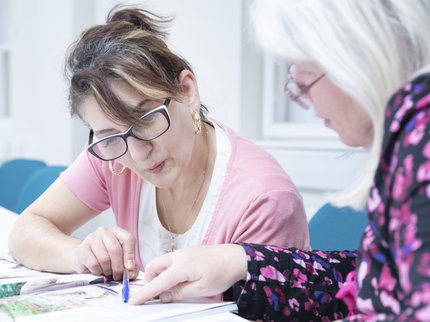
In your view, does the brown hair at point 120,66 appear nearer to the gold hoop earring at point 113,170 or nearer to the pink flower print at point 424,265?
the gold hoop earring at point 113,170

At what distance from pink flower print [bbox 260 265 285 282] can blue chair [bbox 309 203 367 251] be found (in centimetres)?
36

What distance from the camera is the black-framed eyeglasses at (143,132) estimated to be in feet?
3.52

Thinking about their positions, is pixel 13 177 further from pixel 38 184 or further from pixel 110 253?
pixel 110 253

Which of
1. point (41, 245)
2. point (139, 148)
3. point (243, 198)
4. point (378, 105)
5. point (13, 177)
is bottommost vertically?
point (13, 177)

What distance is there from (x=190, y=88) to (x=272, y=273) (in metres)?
0.52

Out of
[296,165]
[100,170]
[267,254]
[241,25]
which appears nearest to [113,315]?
[267,254]

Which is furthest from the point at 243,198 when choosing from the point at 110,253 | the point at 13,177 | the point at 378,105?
the point at 13,177

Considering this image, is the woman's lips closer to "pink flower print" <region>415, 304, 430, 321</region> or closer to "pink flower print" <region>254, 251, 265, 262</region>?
"pink flower print" <region>254, 251, 265, 262</region>

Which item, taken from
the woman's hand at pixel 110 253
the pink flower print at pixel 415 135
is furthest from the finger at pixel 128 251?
the pink flower print at pixel 415 135

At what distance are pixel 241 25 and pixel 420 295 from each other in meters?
1.91

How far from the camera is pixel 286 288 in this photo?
86cm

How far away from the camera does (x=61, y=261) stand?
3.73 feet

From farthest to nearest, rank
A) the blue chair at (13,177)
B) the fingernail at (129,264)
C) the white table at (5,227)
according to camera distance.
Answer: the blue chair at (13,177)
the white table at (5,227)
the fingernail at (129,264)

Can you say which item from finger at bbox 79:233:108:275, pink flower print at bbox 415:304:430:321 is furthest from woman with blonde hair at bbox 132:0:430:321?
finger at bbox 79:233:108:275
